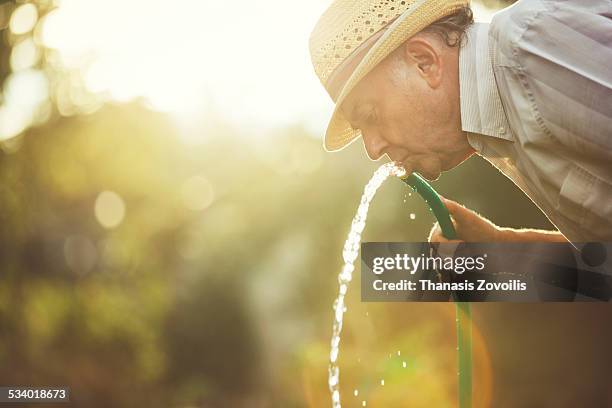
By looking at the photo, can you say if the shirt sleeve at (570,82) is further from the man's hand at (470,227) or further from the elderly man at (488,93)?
the man's hand at (470,227)

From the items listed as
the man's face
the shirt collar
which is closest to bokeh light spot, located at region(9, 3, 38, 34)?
the man's face

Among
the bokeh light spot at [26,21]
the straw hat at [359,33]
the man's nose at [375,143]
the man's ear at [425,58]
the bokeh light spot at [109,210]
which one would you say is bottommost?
the man's nose at [375,143]

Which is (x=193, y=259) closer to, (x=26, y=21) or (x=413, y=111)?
(x=26, y=21)

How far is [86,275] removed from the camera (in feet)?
18.2

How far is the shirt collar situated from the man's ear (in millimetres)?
57

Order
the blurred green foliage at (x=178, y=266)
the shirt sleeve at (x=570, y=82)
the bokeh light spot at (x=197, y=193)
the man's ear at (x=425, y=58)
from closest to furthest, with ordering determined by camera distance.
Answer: the shirt sleeve at (x=570, y=82) → the man's ear at (x=425, y=58) → the blurred green foliage at (x=178, y=266) → the bokeh light spot at (x=197, y=193)

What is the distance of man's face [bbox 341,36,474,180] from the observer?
141 cm

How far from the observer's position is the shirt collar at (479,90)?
4.19 ft

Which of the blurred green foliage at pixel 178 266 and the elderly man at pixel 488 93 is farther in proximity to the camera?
the blurred green foliage at pixel 178 266

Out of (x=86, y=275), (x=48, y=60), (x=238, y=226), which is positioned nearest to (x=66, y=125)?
(x=48, y=60)

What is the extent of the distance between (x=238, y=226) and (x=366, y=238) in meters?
2.72

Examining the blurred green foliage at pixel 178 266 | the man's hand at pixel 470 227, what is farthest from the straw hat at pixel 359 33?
the blurred green foliage at pixel 178 266

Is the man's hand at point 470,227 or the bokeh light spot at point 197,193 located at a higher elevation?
the bokeh light spot at point 197,193

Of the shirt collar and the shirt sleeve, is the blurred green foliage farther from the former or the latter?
the shirt sleeve
